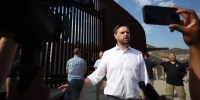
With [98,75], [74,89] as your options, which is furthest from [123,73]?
[74,89]

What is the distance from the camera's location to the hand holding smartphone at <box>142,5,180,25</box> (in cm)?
86

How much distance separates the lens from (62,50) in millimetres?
8992

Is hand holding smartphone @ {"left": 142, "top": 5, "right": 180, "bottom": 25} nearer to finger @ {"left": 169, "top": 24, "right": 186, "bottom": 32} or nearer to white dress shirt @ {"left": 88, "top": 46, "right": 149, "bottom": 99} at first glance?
finger @ {"left": 169, "top": 24, "right": 186, "bottom": 32}

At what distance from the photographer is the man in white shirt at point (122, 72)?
2.46 m

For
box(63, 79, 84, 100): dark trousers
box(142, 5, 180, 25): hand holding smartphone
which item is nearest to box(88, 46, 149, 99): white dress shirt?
box(142, 5, 180, 25): hand holding smartphone

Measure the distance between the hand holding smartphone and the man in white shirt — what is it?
165 centimetres

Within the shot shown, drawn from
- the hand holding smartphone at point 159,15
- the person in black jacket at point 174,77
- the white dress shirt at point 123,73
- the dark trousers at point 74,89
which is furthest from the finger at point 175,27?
the person in black jacket at point 174,77

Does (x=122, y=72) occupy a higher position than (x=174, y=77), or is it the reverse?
(x=122, y=72)

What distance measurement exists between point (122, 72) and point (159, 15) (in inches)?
67.6

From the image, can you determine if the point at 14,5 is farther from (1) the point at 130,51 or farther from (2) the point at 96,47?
(2) the point at 96,47

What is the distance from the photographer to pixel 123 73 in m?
2.53

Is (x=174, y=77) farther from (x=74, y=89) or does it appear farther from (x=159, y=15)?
(x=159, y=15)

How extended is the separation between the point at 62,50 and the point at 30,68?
28.1 feet

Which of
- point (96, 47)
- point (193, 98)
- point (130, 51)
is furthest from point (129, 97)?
point (96, 47)
